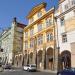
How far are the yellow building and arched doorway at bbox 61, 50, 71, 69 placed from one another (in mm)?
2074

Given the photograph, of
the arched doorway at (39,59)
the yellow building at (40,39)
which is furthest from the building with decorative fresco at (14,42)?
the arched doorway at (39,59)

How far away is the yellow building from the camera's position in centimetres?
4409

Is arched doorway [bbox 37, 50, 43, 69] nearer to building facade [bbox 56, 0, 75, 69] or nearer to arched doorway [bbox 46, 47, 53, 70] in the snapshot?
arched doorway [bbox 46, 47, 53, 70]

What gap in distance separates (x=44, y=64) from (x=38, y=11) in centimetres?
1499

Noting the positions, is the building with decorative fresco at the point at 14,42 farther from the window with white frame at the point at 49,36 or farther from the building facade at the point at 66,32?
the building facade at the point at 66,32

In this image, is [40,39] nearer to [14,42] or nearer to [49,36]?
[49,36]

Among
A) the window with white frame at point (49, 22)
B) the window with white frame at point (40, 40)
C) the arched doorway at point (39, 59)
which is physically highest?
the window with white frame at point (49, 22)

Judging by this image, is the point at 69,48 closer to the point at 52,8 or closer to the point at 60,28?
the point at 60,28

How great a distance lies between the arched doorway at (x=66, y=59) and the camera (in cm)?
3844

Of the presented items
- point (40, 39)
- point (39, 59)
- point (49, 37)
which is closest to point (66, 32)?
point (49, 37)

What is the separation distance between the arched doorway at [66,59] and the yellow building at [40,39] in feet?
6.81

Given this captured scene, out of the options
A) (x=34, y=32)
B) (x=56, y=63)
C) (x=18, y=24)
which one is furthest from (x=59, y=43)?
(x=18, y=24)

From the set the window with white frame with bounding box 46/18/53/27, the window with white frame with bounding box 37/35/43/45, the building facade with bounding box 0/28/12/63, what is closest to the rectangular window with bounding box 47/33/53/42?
the window with white frame with bounding box 46/18/53/27

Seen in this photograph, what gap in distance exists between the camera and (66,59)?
38.9 m
